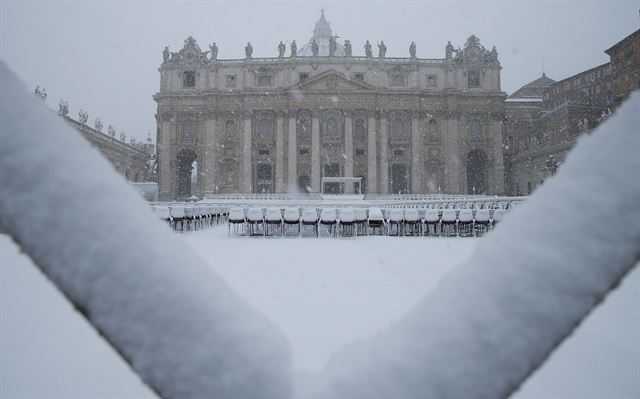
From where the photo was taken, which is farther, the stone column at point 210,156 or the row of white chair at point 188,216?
the stone column at point 210,156

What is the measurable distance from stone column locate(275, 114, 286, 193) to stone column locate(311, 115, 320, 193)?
11.3 ft

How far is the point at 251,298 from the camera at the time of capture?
3592 mm

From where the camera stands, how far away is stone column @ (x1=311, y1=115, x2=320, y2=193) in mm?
41562

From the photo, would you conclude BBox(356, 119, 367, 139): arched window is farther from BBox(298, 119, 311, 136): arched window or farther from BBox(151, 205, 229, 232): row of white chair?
BBox(151, 205, 229, 232): row of white chair

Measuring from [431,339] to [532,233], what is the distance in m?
0.20

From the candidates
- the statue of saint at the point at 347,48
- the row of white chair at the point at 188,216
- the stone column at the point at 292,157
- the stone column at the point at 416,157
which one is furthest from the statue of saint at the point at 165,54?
the row of white chair at the point at 188,216

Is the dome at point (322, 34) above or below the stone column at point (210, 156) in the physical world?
above

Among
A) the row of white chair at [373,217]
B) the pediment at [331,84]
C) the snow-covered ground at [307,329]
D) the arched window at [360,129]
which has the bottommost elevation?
the snow-covered ground at [307,329]

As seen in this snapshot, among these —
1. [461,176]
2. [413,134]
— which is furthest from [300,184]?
[461,176]

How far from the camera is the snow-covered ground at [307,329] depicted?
79.2 inches

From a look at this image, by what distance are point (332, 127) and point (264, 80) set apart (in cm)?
995

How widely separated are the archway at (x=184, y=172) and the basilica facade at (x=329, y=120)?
3.52 feet

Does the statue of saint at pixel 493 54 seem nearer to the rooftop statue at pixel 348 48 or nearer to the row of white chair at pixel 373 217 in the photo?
the rooftop statue at pixel 348 48

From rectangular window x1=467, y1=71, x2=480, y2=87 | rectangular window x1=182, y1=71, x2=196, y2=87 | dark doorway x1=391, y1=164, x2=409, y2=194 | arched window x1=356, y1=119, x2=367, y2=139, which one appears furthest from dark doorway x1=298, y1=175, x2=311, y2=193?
rectangular window x1=467, y1=71, x2=480, y2=87
